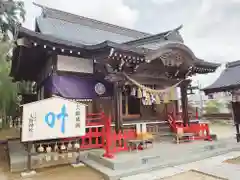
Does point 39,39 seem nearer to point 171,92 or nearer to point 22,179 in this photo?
point 22,179

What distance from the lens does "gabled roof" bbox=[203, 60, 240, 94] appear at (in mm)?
9305

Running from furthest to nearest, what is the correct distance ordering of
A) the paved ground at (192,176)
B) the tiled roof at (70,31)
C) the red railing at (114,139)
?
1. the tiled roof at (70,31)
2. the red railing at (114,139)
3. the paved ground at (192,176)

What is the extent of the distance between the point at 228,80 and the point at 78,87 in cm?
775

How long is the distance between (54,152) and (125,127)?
9.92ft

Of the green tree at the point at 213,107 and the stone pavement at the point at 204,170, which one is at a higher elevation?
the green tree at the point at 213,107

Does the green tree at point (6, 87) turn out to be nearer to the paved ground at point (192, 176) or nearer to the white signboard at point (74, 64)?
the white signboard at point (74, 64)

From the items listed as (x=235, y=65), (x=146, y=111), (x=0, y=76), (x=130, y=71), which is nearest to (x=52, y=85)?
(x=130, y=71)

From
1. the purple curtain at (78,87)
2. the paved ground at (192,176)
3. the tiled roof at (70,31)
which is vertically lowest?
the paved ground at (192,176)

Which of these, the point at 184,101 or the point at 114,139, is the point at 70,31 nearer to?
the point at 114,139

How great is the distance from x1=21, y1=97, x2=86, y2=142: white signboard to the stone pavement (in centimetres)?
188

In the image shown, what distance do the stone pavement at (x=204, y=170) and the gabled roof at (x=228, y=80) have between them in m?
4.60

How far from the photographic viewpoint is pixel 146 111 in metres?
9.65

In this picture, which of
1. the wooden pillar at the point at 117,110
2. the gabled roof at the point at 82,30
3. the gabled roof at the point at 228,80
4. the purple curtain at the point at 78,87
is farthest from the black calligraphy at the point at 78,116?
the gabled roof at the point at 228,80

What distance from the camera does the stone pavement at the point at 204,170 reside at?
14.7 ft
